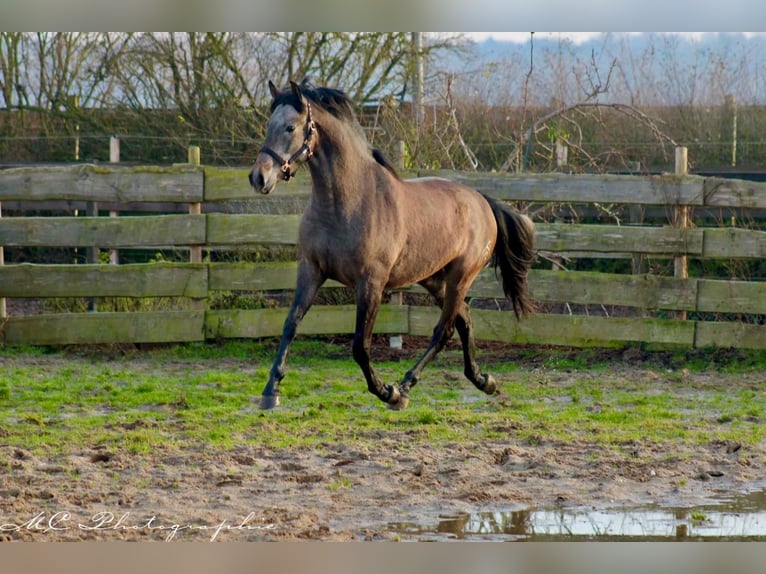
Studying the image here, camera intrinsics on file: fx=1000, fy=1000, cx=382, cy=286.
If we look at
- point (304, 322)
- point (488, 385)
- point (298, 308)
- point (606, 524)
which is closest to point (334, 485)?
point (298, 308)

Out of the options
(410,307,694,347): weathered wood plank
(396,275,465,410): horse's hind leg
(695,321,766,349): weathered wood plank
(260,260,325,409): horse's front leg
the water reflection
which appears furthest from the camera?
(410,307,694,347): weathered wood plank

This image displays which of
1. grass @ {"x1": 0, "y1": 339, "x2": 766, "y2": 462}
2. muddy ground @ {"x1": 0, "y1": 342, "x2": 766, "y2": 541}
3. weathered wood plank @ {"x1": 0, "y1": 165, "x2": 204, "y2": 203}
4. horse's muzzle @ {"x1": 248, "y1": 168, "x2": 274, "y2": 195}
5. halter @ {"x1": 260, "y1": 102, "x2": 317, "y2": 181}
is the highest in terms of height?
halter @ {"x1": 260, "y1": 102, "x2": 317, "y2": 181}

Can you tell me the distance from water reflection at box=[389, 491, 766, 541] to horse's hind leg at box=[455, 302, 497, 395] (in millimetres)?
2245

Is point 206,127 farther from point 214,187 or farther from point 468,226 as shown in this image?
point 468,226

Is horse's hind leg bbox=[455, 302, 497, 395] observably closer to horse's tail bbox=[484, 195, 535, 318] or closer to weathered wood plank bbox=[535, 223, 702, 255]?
horse's tail bbox=[484, 195, 535, 318]

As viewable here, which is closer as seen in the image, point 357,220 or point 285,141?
point 285,141

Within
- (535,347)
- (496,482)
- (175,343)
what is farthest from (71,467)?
(535,347)

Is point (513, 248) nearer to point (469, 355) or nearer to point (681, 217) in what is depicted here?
point (469, 355)

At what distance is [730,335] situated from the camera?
8.36 metres

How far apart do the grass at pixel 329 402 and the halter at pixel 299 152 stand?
4.88ft

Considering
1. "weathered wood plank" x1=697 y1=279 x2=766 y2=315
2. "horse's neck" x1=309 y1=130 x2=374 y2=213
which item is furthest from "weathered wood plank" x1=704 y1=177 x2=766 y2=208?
"horse's neck" x1=309 y1=130 x2=374 y2=213

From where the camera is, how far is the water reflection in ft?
12.8

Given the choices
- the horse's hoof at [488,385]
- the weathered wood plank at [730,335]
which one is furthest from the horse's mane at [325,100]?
the weathered wood plank at [730,335]

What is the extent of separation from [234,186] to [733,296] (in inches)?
172
